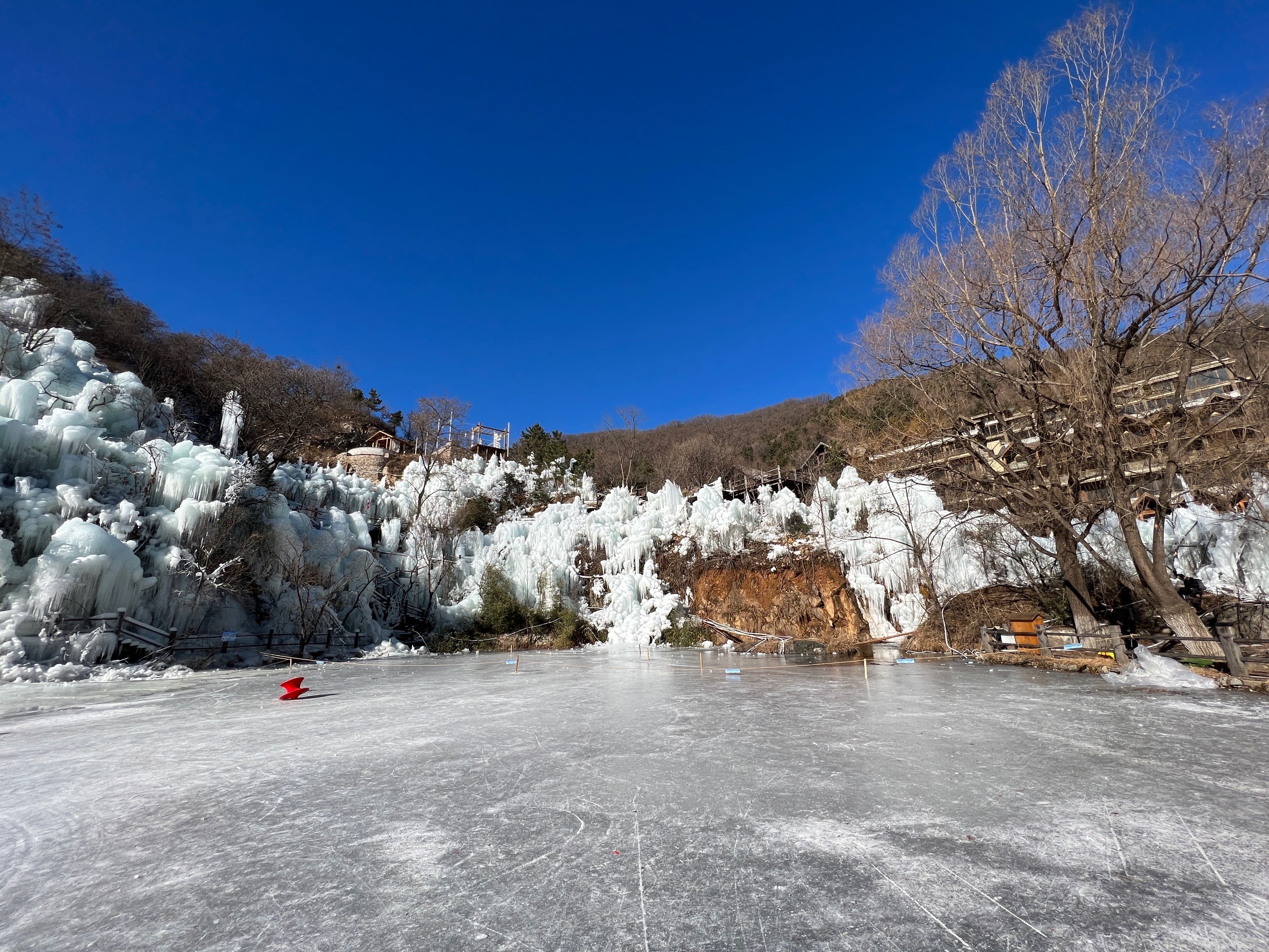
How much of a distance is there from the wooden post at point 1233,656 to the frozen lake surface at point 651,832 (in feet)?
5.08

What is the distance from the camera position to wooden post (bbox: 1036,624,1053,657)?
10508 mm

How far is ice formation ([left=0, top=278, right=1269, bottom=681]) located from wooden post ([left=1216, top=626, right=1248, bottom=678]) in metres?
4.71

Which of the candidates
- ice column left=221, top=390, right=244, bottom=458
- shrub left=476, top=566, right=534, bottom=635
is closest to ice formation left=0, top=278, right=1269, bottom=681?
ice column left=221, top=390, right=244, bottom=458

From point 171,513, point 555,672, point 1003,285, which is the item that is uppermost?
point 1003,285

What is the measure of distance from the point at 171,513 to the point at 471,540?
11.3 meters

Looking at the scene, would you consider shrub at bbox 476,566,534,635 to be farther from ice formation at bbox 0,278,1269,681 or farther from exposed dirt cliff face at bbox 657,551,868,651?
exposed dirt cliff face at bbox 657,551,868,651

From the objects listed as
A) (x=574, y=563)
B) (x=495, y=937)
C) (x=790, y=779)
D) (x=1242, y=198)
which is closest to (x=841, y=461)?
(x=574, y=563)

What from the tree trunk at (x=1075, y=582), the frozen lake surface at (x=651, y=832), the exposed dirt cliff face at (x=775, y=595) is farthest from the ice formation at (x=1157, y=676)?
the exposed dirt cliff face at (x=775, y=595)

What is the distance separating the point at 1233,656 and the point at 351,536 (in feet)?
70.0

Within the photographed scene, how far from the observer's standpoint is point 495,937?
202 centimetres

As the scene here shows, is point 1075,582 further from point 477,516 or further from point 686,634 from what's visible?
point 477,516

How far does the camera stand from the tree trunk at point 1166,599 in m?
8.59

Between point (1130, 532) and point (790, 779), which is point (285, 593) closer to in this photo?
point (790, 779)

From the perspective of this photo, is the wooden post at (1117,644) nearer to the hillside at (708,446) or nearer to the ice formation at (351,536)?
the ice formation at (351,536)
